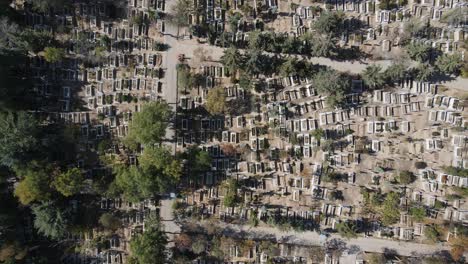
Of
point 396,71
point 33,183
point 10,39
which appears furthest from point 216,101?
point 10,39

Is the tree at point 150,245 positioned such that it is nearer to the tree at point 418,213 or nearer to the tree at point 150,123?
the tree at point 150,123

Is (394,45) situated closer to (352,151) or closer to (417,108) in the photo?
(417,108)

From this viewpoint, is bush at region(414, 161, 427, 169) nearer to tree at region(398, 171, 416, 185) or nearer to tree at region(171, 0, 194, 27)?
tree at region(398, 171, 416, 185)

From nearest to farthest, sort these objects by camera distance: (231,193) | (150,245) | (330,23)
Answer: (150,245), (330,23), (231,193)

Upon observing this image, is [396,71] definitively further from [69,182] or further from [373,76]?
[69,182]

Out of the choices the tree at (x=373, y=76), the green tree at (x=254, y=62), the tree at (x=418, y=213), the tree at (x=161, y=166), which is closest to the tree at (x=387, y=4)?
the tree at (x=373, y=76)

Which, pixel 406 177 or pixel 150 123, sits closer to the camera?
pixel 150 123

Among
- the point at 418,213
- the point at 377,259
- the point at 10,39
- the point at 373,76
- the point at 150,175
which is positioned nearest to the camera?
the point at 150,175
